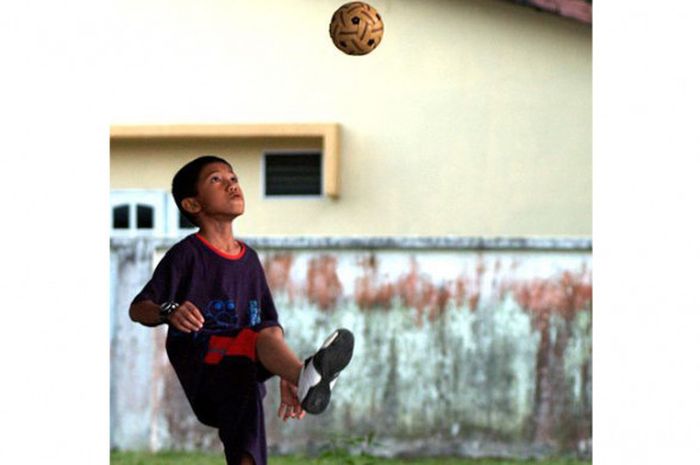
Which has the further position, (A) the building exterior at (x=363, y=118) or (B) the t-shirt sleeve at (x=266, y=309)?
(A) the building exterior at (x=363, y=118)

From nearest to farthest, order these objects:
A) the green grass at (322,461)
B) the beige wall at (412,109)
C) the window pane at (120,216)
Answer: the green grass at (322,461) → the beige wall at (412,109) → the window pane at (120,216)

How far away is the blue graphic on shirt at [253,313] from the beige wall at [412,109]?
5.24m

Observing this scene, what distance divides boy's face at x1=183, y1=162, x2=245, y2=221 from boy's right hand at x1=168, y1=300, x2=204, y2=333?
435 mm

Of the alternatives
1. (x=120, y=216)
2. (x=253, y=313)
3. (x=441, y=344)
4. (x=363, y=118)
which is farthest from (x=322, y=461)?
(x=253, y=313)

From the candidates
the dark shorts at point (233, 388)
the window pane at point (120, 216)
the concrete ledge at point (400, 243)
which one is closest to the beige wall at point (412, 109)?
the window pane at point (120, 216)

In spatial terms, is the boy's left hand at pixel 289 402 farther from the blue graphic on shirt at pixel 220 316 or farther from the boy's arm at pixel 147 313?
the boy's arm at pixel 147 313

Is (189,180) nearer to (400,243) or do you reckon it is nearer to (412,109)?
(400,243)

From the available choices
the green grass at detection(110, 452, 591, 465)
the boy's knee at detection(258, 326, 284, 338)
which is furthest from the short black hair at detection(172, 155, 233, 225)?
the green grass at detection(110, 452, 591, 465)

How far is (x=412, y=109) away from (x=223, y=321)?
18.1 ft

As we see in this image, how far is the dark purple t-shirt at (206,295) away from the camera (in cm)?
655

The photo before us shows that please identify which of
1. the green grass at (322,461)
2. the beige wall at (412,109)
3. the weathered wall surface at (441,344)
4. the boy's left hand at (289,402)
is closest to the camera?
the boy's left hand at (289,402)

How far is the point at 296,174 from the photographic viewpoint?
1211cm

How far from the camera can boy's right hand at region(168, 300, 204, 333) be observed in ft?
20.9

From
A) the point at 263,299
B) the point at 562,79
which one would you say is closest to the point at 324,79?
the point at 562,79
